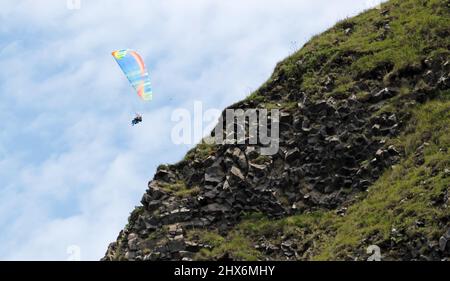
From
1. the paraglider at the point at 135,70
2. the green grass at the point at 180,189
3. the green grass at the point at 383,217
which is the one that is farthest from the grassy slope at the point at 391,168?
the paraglider at the point at 135,70

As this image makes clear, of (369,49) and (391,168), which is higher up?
(369,49)

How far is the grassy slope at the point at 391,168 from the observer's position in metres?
42.5

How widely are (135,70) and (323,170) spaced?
18525 millimetres

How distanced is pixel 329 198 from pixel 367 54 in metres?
10.4

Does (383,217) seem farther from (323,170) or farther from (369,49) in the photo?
(369,49)

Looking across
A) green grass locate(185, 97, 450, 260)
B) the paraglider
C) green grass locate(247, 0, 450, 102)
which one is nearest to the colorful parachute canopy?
the paraglider

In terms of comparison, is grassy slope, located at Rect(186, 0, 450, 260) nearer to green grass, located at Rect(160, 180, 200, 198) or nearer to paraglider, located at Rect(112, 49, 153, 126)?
green grass, located at Rect(160, 180, 200, 198)

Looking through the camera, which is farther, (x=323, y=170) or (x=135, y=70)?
(x=135, y=70)

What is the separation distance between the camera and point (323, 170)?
50344mm

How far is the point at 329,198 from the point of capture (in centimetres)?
4925

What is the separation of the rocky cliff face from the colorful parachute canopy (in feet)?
31.6

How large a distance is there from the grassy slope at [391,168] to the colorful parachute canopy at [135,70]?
9.63 m

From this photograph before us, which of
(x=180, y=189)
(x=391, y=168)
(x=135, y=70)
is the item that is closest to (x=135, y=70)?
(x=135, y=70)
